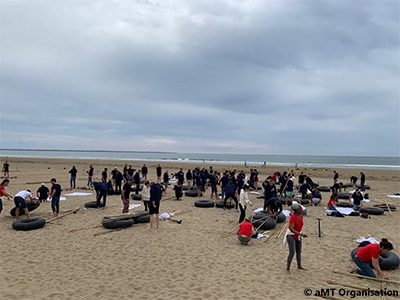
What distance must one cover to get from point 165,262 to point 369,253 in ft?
16.0

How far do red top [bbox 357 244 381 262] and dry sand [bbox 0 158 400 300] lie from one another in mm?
529

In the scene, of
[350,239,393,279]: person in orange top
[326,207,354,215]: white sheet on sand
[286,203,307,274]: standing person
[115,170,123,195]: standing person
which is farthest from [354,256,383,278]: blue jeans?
[115,170,123,195]: standing person

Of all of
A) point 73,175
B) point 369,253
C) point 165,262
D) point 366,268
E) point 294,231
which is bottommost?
point 165,262

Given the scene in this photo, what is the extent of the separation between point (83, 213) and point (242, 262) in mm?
8573

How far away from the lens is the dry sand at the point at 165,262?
619cm

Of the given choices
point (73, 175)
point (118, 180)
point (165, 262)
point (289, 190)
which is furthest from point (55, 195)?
point (289, 190)

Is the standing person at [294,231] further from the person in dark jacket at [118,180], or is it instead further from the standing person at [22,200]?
the person in dark jacket at [118,180]

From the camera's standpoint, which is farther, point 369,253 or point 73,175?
point 73,175

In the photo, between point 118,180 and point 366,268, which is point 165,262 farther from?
point 118,180

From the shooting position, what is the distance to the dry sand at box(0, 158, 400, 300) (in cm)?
619

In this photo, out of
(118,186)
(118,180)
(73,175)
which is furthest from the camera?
(73,175)

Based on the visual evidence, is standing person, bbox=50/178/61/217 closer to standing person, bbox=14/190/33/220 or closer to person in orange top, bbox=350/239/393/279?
standing person, bbox=14/190/33/220

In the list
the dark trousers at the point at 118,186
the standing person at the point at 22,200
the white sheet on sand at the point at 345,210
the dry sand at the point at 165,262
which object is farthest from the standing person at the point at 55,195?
the white sheet on sand at the point at 345,210

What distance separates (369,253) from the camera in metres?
6.67
